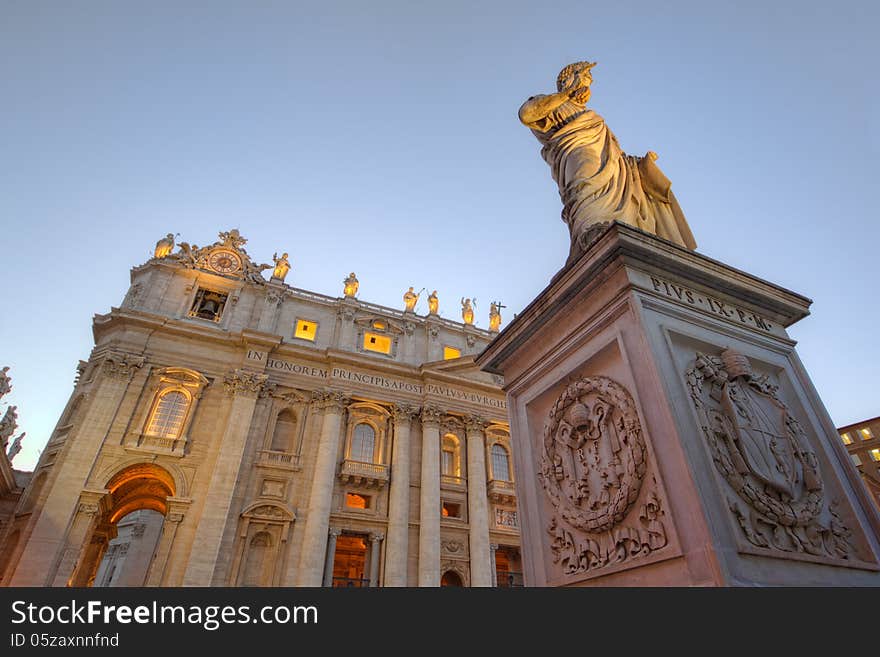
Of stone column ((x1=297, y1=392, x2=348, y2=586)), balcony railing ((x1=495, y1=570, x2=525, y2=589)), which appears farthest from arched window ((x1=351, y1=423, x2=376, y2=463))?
balcony railing ((x1=495, y1=570, x2=525, y2=589))

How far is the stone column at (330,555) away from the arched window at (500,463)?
960 cm

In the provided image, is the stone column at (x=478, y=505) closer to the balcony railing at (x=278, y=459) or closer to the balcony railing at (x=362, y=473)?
the balcony railing at (x=362, y=473)

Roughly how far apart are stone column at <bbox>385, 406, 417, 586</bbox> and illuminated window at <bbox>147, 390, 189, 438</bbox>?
36.3 feet

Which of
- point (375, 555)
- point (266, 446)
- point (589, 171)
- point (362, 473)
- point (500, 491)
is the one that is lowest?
point (375, 555)

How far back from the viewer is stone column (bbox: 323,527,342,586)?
23.1 metres

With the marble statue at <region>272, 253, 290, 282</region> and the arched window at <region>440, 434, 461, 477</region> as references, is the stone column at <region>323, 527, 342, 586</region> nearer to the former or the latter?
the arched window at <region>440, 434, 461, 477</region>

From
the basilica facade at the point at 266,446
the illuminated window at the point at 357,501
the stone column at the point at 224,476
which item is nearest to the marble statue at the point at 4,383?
the basilica facade at the point at 266,446

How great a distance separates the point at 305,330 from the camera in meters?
30.8

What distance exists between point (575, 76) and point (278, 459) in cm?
2321

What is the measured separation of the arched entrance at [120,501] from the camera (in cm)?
2270

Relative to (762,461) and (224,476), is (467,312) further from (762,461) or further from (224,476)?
(762,461)

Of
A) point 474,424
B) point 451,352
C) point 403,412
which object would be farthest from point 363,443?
point 451,352
